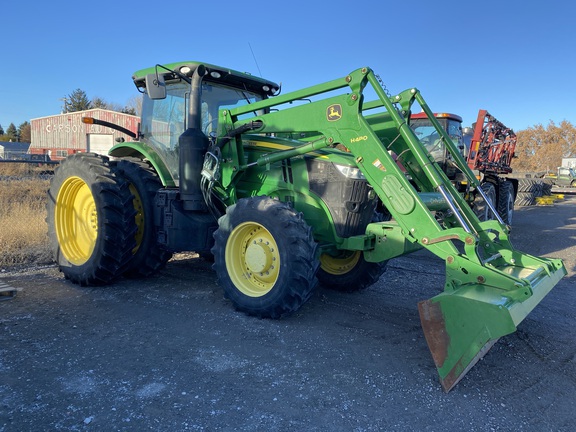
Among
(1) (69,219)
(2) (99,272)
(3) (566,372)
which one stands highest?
(1) (69,219)

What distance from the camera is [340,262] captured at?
17.4ft

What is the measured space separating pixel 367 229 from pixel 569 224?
1130 cm

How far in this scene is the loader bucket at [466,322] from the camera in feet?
9.39

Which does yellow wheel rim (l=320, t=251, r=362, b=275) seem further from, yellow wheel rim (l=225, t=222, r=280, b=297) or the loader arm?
yellow wheel rim (l=225, t=222, r=280, b=297)

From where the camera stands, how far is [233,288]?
442 centimetres

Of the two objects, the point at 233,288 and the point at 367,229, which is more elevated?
the point at 367,229

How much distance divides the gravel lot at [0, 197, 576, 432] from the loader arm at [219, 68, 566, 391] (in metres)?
0.41

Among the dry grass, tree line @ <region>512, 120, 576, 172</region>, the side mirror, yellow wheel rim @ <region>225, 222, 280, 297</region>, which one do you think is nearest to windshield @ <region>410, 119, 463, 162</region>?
yellow wheel rim @ <region>225, 222, 280, 297</region>

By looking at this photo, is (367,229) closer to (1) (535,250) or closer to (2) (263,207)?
(2) (263,207)

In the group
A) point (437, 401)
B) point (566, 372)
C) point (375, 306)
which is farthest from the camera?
point (375, 306)

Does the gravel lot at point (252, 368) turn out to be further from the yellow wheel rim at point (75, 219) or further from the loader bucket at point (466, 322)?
the yellow wheel rim at point (75, 219)

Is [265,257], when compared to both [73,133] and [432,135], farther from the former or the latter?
[73,133]

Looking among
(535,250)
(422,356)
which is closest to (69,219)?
(422,356)

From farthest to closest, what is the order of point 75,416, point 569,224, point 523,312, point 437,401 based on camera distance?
point 569,224 < point 523,312 < point 437,401 < point 75,416
